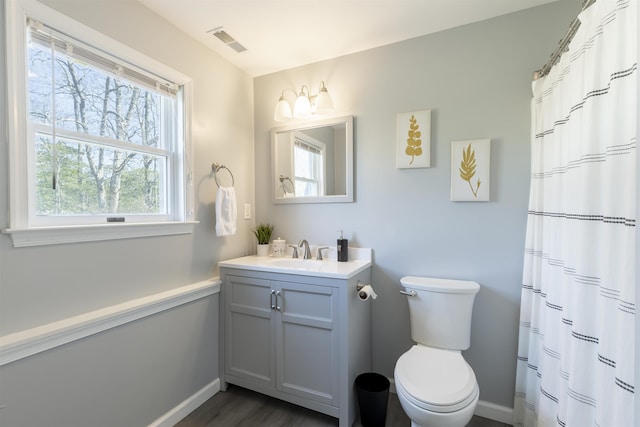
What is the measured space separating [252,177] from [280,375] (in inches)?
61.0

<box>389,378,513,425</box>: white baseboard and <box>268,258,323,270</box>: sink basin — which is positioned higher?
<box>268,258,323,270</box>: sink basin

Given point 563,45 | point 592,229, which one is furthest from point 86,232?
point 563,45

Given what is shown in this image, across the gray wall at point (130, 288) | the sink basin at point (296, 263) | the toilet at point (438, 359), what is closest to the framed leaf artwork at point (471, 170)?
the toilet at point (438, 359)

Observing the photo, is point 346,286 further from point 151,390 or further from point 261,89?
point 261,89

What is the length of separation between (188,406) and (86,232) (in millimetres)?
1242

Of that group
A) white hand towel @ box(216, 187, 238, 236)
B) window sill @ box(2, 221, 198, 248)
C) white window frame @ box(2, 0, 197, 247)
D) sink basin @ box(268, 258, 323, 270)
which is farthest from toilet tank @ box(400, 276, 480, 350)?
white window frame @ box(2, 0, 197, 247)

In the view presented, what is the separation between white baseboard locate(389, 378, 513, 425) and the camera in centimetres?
173

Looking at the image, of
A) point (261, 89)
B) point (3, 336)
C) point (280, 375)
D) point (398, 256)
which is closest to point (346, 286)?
point (398, 256)

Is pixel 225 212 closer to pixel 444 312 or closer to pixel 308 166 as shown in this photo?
pixel 308 166

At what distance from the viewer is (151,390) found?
1.62 meters

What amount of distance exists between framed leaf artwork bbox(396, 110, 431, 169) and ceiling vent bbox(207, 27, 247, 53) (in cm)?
125

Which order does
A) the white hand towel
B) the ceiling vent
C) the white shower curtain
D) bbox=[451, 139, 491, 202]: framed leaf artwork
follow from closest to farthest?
the white shower curtain → bbox=[451, 139, 491, 202]: framed leaf artwork → the ceiling vent → the white hand towel

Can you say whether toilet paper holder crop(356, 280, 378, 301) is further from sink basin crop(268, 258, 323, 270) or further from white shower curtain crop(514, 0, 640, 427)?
white shower curtain crop(514, 0, 640, 427)

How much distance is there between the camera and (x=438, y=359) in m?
1.58
